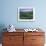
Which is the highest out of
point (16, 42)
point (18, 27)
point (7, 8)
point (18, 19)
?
point (7, 8)

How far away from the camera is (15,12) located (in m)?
4.29

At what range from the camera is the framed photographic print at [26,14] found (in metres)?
4.26

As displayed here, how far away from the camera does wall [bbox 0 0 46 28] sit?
4270 millimetres

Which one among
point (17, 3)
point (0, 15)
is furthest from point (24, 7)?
point (0, 15)

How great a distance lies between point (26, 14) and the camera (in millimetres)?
4273

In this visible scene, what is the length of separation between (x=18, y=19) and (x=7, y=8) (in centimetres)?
52

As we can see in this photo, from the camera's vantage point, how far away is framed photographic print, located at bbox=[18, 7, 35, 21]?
4.26 metres

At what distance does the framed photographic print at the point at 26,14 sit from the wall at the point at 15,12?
0.35 ft

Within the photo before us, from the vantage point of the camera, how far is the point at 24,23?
4305 millimetres

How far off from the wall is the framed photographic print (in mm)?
108

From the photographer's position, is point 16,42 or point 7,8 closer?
point 16,42

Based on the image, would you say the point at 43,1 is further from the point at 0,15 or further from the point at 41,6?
the point at 0,15

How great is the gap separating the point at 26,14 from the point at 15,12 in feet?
1.24

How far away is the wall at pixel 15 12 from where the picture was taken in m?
4.27
